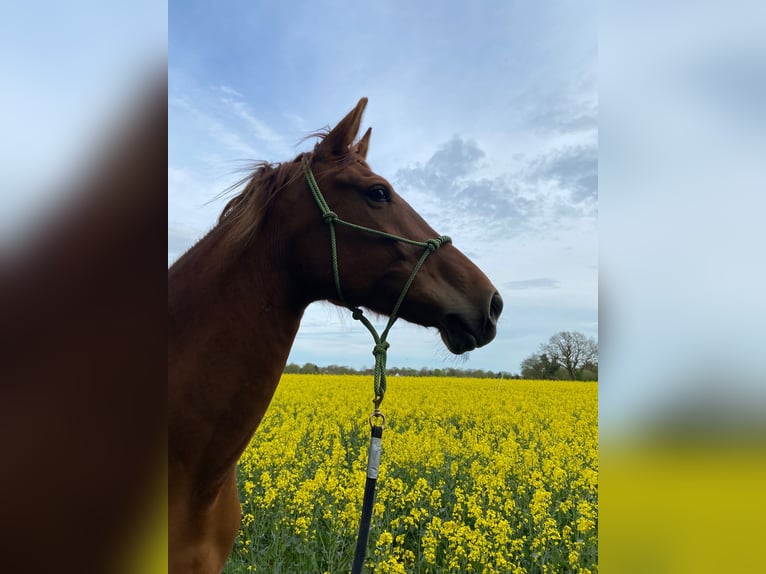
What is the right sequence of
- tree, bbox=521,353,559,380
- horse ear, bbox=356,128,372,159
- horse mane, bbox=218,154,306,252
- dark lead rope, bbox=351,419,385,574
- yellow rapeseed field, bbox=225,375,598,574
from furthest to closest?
1. tree, bbox=521,353,559,380
2. yellow rapeseed field, bbox=225,375,598,574
3. horse ear, bbox=356,128,372,159
4. horse mane, bbox=218,154,306,252
5. dark lead rope, bbox=351,419,385,574

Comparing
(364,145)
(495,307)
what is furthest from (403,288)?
(364,145)

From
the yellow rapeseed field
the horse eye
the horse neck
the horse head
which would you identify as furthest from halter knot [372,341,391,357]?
the yellow rapeseed field

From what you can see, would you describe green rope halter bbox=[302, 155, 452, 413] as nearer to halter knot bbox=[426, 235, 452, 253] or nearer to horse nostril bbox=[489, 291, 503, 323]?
halter knot bbox=[426, 235, 452, 253]

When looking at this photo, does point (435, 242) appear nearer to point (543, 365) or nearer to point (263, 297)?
point (263, 297)

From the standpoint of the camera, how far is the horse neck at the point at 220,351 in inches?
70.7

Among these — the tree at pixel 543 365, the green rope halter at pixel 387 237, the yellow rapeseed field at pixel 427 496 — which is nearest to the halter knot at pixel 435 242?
→ the green rope halter at pixel 387 237

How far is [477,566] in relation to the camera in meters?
4.07

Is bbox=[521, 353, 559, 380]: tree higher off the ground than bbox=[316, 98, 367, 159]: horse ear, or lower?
higher

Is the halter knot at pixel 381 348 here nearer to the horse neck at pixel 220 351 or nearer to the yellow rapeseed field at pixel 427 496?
the horse neck at pixel 220 351

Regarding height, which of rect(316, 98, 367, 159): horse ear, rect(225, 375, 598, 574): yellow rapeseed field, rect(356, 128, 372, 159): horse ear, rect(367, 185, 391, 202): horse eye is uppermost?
rect(356, 128, 372, 159): horse ear

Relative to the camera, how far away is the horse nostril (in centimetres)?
212
